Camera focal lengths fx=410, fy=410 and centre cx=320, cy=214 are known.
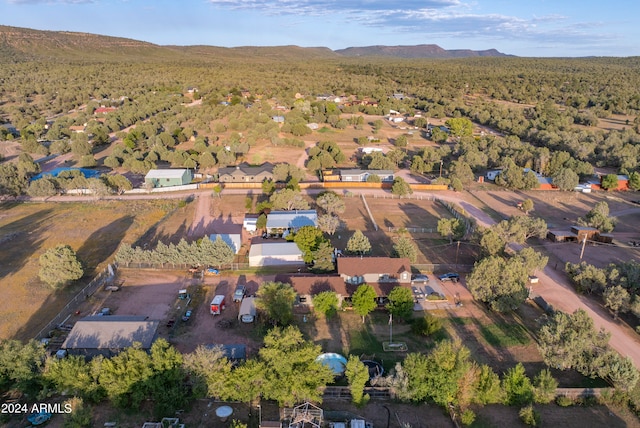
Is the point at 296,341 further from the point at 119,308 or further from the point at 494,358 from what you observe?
the point at 119,308

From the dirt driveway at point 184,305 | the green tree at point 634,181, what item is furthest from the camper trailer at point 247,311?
the green tree at point 634,181

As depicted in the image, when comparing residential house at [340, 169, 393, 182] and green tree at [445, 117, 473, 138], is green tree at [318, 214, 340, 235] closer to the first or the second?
residential house at [340, 169, 393, 182]

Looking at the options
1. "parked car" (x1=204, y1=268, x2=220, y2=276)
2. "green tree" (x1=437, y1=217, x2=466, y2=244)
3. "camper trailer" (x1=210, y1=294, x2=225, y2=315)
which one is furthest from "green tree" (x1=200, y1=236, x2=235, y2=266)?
"green tree" (x1=437, y1=217, x2=466, y2=244)

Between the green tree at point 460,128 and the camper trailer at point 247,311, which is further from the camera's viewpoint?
the green tree at point 460,128

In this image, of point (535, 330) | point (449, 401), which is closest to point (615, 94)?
point (535, 330)

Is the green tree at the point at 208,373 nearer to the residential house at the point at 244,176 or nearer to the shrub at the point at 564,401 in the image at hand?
the shrub at the point at 564,401
